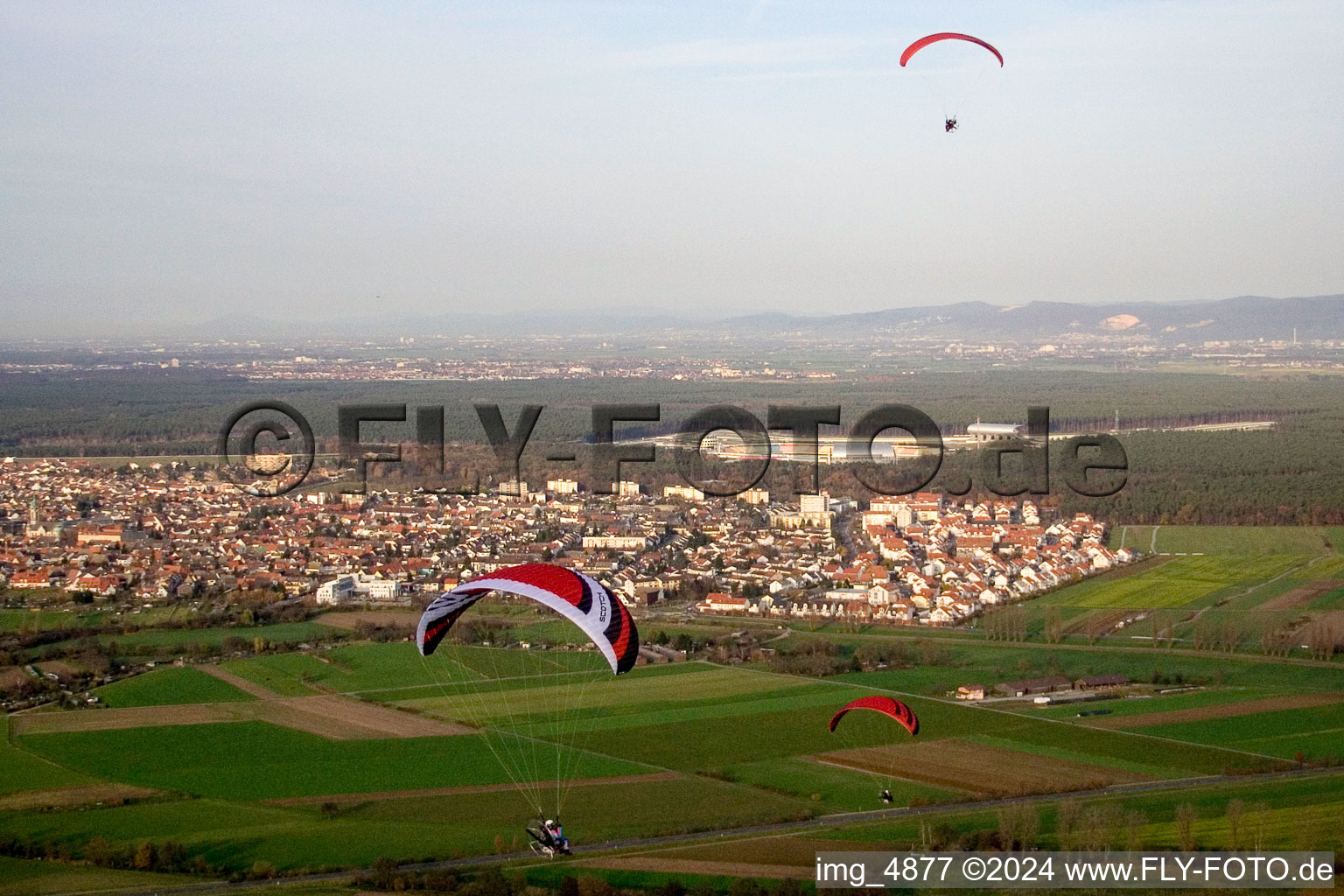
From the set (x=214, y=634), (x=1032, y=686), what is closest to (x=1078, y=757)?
(x=1032, y=686)

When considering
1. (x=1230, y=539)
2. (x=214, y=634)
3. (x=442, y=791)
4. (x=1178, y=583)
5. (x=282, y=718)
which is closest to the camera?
(x=442, y=791)

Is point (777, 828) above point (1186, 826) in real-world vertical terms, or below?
below

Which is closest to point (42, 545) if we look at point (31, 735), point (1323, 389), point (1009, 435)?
point (31, 735)

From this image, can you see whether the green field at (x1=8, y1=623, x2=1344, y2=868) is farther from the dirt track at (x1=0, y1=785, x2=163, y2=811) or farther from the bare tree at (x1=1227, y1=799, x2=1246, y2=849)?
the bare tree at (x1=1227, y1=799, x2=1246, y2=849)

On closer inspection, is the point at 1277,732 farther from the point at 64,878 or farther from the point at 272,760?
the point at 64,878

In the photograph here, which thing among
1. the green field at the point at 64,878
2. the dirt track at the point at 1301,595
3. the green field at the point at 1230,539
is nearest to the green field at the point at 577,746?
the green field at the point at 64,878

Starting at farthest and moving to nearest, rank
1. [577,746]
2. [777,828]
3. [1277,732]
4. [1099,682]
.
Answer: [1099,682]
[1277,732]
[577,746]
[777,828]
